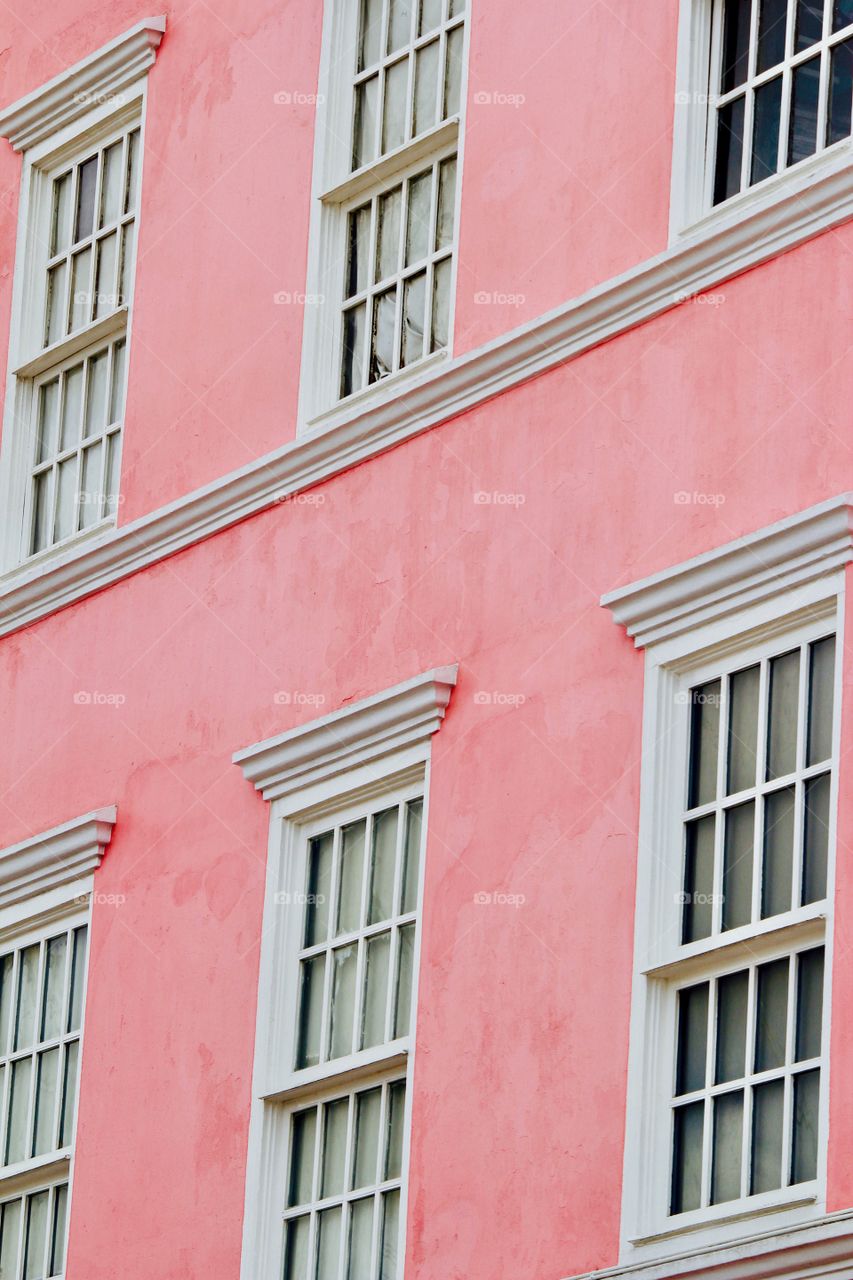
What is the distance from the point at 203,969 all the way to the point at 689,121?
4545mm

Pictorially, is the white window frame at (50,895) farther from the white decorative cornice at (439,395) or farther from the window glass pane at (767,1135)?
the window glass pane at (767,1135)

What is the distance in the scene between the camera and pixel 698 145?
1416 centimetres

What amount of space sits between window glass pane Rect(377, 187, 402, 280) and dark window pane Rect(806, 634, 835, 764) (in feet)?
13.2

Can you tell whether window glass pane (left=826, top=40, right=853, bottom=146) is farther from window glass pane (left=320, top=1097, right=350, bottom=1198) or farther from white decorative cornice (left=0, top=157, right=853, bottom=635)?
window glass pane (left=320, top=1097, right=350, bottom=1198)

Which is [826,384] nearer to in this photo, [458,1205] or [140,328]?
[458,1205]

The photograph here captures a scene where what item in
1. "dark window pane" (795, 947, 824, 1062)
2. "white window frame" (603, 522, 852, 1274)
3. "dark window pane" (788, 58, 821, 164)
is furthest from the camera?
"dark window pane" (788, 58, 821, 164)

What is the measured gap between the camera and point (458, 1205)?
1344 cm

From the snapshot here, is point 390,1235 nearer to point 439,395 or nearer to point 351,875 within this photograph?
point 351,875

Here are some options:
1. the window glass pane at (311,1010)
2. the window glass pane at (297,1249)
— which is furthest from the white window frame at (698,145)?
the window glass pane at (297,1249)

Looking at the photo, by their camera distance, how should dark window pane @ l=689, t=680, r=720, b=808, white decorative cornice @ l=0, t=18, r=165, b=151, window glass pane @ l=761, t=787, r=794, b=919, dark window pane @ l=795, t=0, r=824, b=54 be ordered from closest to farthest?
1. window glass pane @ l=761, t=787, r=794, b=919
2. dark window pane @ l=689, t=680, r=720, b=808
3. dark window pane @ l=795, t=0, r=824, b=54
4. white decorative cornice @ l=0, t=18, r=165, b=151

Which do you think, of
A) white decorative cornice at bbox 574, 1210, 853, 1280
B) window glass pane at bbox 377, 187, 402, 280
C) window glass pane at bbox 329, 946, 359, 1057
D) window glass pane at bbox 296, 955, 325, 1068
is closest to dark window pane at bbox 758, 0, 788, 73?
window glass pane at bbox 377, 187, 402, 280

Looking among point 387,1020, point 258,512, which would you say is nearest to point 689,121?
point 258,512

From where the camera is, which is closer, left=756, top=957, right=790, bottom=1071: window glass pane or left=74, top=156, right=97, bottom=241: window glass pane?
left=756, top=957, right=790, bottom=1071: window glass pane

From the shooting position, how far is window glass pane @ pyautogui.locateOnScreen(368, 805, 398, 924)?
14.5 meters
